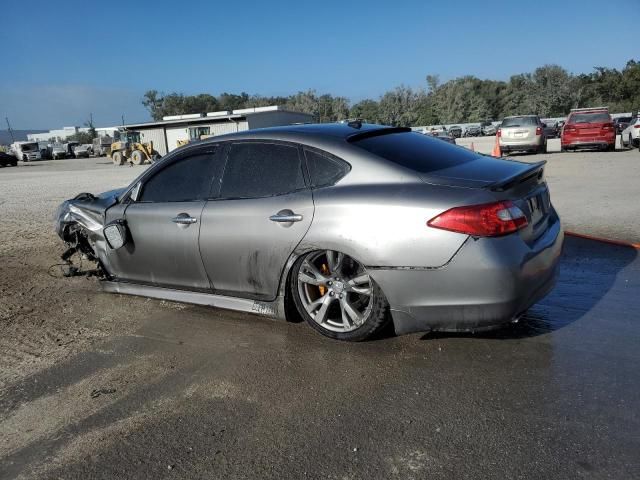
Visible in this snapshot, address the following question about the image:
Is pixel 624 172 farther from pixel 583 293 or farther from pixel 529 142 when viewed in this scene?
pixel 583 293

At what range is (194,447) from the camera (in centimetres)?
268

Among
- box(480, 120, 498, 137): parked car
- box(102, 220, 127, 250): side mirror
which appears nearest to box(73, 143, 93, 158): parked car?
box(480, 120, 498, 137): parked car

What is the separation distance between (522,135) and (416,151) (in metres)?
17.5

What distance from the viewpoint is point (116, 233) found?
4742mm

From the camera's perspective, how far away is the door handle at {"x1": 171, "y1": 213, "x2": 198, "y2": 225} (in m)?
4.20

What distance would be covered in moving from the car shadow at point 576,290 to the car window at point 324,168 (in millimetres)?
1325

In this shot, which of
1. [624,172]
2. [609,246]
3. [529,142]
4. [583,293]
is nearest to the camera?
[583,293]

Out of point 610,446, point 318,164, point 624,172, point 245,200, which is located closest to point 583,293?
point 610,446

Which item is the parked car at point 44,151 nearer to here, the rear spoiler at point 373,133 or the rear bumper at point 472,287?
the rear spoiler at point 373,133

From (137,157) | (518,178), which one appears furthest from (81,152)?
(518,178)

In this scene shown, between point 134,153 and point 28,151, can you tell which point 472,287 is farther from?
point 28,151

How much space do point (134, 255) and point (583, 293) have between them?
3.93 metres

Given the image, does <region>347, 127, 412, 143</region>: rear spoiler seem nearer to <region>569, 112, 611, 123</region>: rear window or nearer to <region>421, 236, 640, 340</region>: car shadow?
<region>421, 236, 640, 340</region>: car shadow

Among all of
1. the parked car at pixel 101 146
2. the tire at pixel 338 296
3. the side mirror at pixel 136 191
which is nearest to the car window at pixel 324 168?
the tire at pixel 338 296
